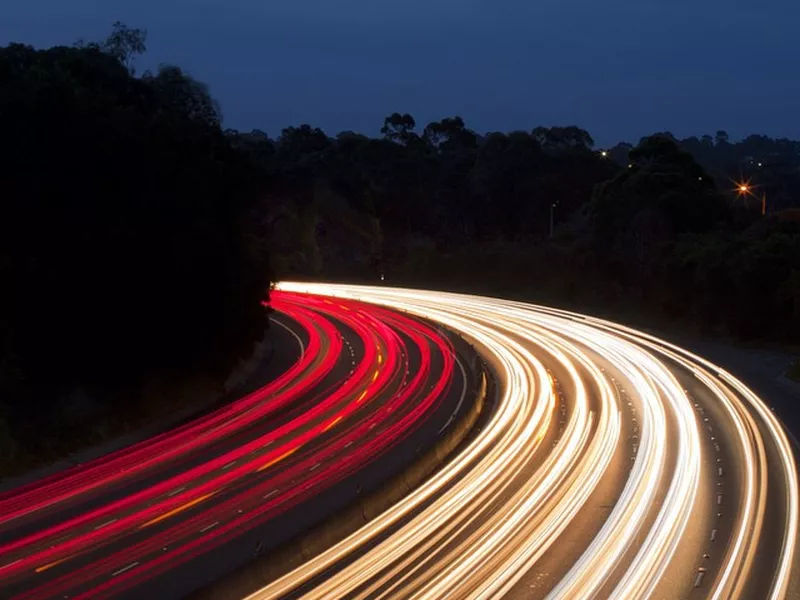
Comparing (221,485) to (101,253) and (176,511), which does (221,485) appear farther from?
(101,253)

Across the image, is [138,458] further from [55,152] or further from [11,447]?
[55,152]

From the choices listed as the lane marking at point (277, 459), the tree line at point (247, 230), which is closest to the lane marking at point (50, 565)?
the lane marking at point (277, 459)

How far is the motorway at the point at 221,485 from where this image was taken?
15.0 metres

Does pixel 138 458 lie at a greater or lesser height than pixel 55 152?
lesser

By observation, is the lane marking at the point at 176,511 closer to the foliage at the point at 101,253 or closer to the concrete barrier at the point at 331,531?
the concrete barrier at the point at 331,531

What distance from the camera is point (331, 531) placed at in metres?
16.0

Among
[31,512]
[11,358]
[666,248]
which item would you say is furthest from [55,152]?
[666,248]

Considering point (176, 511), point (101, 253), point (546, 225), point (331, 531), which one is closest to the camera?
point (331, 531)

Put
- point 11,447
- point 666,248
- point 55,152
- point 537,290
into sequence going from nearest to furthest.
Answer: point 11,447 < point 55,152 < point 666,248 < point 537,290

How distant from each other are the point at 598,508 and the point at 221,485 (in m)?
7.11

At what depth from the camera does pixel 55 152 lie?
30422 mm

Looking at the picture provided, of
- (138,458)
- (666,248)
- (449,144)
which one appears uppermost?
(449,144)

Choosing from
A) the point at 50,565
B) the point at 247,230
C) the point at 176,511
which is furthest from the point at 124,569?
the point at 247,230

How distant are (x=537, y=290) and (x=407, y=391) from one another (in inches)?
1555
